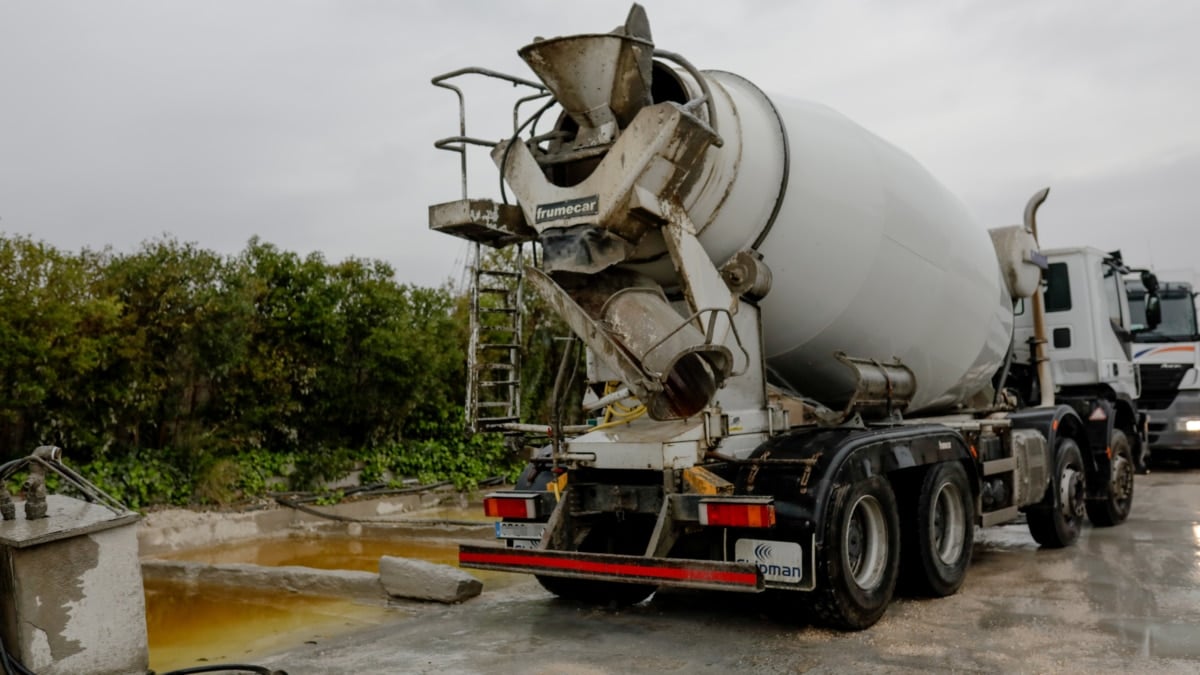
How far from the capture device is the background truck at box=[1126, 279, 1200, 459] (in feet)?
50.6

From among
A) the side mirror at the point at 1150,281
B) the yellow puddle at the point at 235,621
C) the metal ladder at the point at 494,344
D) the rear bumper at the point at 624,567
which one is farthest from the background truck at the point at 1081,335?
the yellow puddle at the point at 235,621

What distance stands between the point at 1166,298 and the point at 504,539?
518 inches

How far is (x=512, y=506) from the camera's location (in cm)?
655

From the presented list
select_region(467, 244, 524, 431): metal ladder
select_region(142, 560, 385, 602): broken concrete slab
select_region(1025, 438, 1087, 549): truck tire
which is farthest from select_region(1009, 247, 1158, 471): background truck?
select_region(142, 560, 385, 602): broken concrete slab

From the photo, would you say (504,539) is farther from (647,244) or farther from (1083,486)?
(1083,486)

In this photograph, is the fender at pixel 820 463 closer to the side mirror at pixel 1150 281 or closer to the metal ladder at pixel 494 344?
the metal ladder at pixel 494 344

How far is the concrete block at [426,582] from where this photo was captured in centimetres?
729

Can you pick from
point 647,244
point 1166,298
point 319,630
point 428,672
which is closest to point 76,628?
point 428,672

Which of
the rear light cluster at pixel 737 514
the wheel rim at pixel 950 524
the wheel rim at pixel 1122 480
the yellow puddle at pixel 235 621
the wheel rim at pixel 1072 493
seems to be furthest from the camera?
the wheel rim at pixel 1122 480

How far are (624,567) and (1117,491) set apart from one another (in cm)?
742

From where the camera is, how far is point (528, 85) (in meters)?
6.18

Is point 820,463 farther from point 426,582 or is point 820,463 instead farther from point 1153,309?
point 1153,309

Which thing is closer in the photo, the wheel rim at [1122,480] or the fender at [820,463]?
the fender at [820,463]

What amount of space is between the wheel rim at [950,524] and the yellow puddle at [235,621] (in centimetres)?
392
